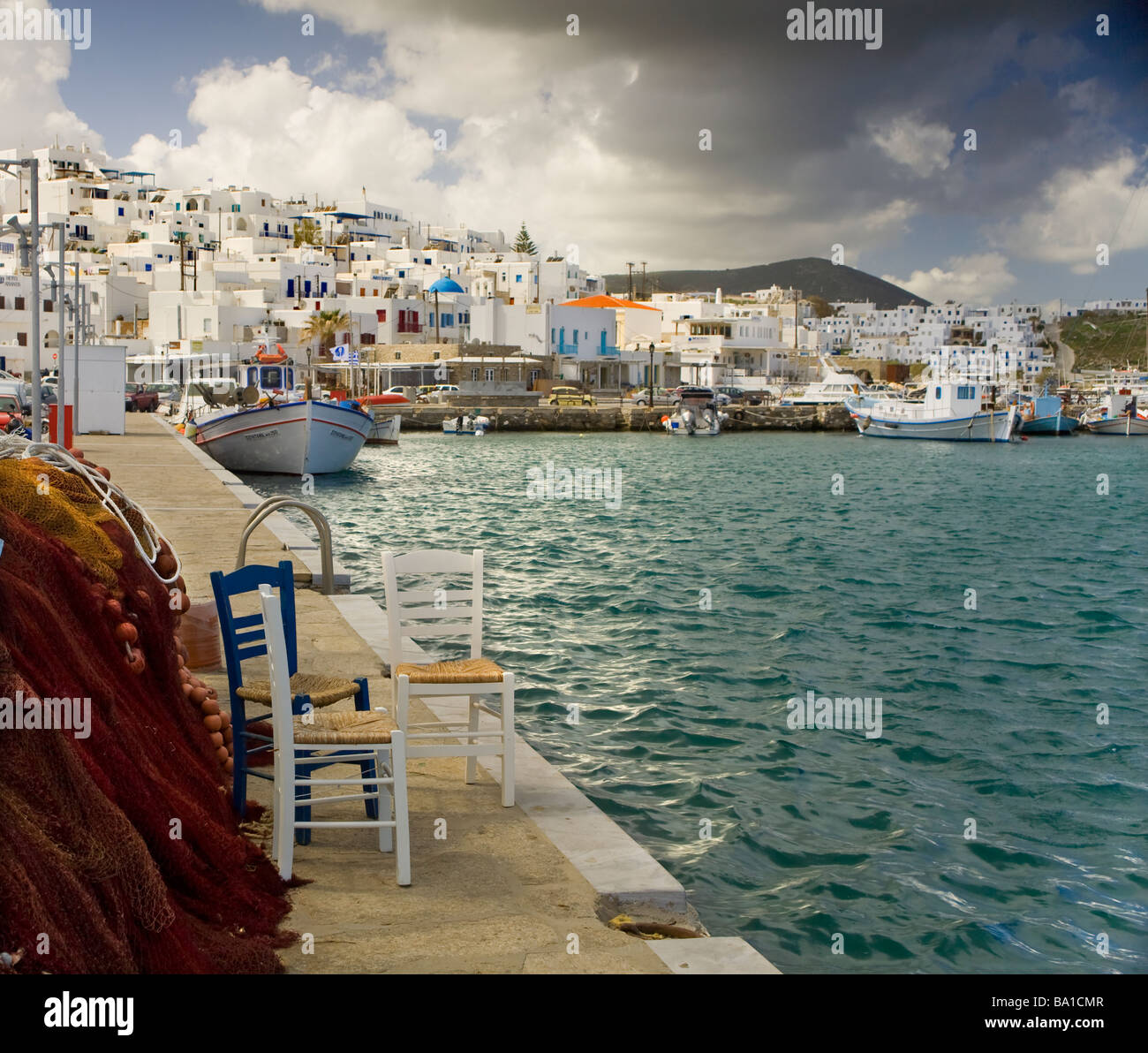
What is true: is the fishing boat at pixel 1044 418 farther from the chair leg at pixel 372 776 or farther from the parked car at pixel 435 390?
the chair leg at pixel 372 776

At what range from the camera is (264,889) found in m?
4.52

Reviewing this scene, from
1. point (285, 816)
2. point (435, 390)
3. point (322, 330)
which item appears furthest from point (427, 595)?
point (322, 330)

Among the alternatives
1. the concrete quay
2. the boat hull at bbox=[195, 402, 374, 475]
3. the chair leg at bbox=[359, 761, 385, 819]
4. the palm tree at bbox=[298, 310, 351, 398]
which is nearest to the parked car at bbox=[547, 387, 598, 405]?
the concrete quay

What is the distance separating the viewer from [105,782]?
3.98 meters

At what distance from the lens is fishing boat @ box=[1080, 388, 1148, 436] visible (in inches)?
3354

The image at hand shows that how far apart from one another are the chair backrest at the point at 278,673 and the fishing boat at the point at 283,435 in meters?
30.5

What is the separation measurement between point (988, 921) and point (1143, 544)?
2324cm

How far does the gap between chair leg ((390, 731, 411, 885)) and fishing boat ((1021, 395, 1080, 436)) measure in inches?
3205

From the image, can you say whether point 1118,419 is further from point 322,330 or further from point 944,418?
point 322,330

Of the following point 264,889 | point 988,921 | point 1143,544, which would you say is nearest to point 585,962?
point 264,889

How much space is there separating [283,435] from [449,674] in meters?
30.4

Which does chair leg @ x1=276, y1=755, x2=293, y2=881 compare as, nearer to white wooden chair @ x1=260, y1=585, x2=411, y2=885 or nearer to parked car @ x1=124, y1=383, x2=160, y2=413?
white wooden chair @ x1=260, y1=585, x2=411, y2=885
